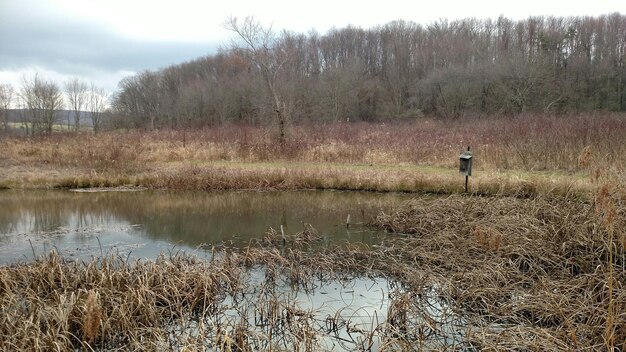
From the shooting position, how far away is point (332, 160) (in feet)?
56.9

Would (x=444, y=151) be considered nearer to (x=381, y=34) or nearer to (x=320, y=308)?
(x=320, y=308)

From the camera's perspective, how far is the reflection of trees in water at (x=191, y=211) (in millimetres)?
9344

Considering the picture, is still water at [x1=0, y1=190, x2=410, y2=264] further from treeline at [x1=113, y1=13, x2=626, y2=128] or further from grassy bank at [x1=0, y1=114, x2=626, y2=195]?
treeline at [x1=113, y1=13, x2=626, y2=128]

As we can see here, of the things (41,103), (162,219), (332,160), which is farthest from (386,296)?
(41,103)

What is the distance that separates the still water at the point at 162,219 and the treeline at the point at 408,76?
10.8 m

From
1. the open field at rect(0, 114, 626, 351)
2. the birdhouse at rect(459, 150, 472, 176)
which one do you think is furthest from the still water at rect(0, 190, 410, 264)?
the birdhouse at rect(459, 150, 472, 176)

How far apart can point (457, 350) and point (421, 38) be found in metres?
60.5

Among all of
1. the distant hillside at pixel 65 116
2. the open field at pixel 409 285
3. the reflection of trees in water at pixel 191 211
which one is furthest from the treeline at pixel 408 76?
the open field at pixel 409 285

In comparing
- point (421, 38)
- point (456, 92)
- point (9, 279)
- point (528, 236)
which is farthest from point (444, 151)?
point (421, 38)

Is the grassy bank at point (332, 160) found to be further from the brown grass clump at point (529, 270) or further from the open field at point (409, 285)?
the brown grass clump at point (529, 270)

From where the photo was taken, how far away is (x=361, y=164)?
16.4 meters

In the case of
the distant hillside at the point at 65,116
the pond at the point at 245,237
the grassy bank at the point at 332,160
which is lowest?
the pond at the point at 245,237

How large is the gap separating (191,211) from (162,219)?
1011 mm

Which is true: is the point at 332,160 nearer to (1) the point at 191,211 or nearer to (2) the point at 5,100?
Answer: (1) the point at 191,211
